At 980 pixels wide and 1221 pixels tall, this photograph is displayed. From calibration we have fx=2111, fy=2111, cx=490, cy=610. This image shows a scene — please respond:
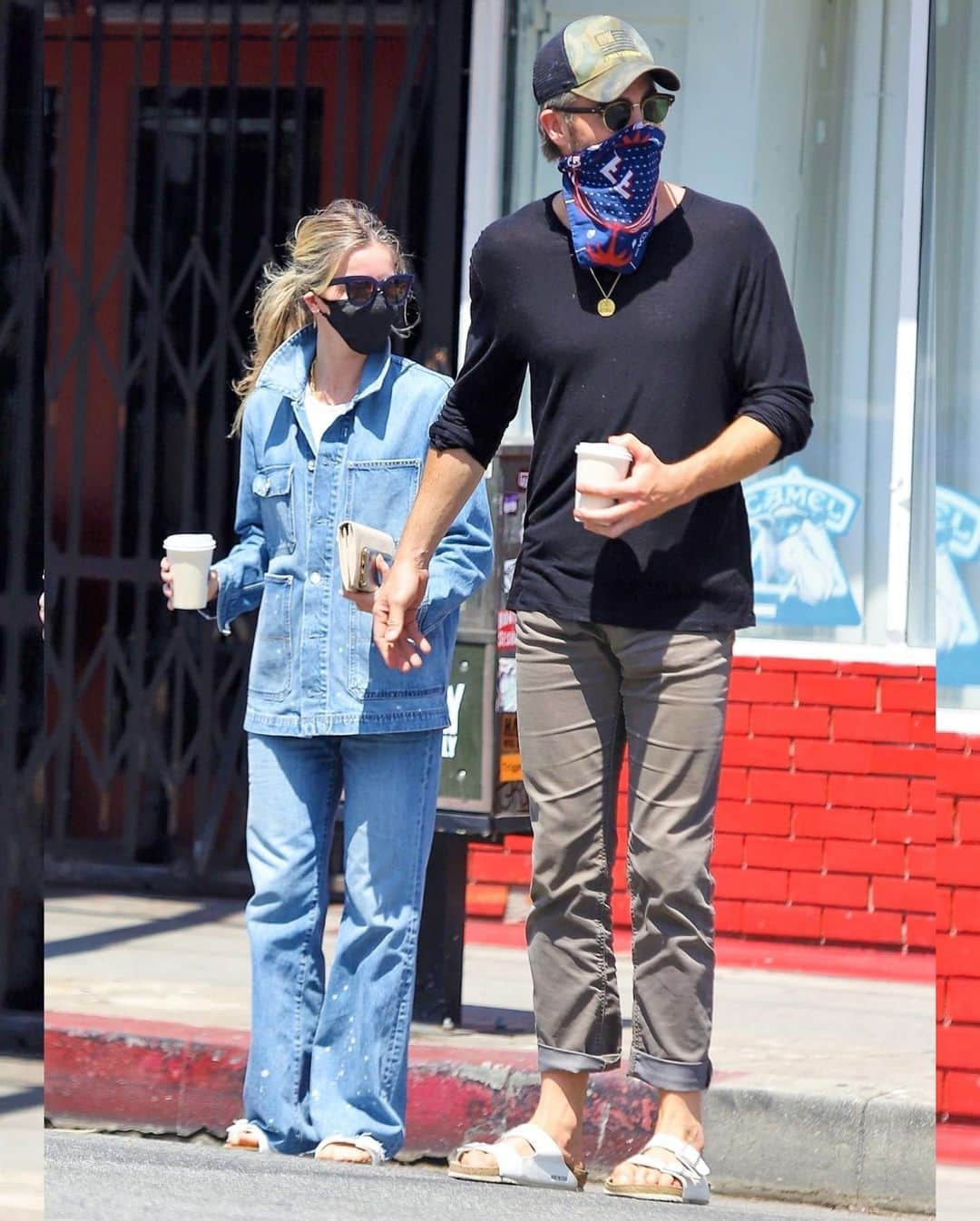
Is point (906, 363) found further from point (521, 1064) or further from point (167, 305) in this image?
point (521, 1064)

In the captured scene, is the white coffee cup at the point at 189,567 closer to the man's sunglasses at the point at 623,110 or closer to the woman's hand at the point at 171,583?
the woman's hand at the point at 171,583

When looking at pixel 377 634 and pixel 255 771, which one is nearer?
pixel 377 634

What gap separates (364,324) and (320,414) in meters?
0.21

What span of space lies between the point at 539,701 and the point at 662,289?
0.80 meters

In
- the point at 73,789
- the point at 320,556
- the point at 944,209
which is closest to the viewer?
the point at 320,556

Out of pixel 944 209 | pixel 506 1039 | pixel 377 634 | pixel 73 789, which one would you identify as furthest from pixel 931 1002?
pixel 73 789

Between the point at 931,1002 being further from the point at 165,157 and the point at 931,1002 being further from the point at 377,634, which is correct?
the point at 165,157

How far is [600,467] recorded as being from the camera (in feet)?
12.1

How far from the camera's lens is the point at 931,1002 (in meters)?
5.99

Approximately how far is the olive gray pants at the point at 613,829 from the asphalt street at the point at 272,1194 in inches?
10.1

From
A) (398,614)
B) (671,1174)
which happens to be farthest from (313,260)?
(671,1174)

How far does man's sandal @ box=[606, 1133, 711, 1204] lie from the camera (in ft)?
12.8

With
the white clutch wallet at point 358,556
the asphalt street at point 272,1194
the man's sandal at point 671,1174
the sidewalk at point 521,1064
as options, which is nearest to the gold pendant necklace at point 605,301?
the white clutch wallet at point 358,556

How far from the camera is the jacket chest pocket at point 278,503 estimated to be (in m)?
4.51
